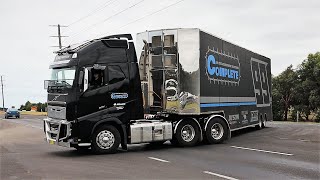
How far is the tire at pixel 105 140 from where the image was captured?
12.0 m

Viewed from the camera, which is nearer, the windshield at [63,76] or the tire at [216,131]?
the windshield at [63,76]

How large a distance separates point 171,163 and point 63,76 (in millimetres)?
4310

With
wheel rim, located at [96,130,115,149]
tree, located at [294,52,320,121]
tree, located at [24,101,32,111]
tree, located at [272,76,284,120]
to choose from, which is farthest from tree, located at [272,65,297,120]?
tree, located at [24,101,32,111]

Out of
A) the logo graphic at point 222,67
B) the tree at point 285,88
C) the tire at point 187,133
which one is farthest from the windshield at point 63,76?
the tree at point 285,88

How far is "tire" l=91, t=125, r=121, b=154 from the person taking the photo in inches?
474

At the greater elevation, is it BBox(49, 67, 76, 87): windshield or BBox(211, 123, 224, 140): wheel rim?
BBox(49, 67, 76, 87): windshield

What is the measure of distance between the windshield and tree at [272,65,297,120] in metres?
42.3

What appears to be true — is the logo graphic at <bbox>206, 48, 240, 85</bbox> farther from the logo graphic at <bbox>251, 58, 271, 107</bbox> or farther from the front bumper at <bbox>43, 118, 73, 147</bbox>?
the front bumper at <bbox>43, 118, 73, 147</bbox>

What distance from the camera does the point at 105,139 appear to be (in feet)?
39.9

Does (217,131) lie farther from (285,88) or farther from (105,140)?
(285,88)

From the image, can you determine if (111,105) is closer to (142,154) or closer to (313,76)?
(142,154)

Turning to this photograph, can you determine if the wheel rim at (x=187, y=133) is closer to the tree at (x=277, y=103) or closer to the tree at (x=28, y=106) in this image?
the tree at (x=277, y=103)

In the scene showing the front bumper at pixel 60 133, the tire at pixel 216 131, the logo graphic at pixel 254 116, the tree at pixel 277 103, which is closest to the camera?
the front bumper at pixel 60 133

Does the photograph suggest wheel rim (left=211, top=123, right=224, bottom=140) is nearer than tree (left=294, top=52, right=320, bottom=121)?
Yes
